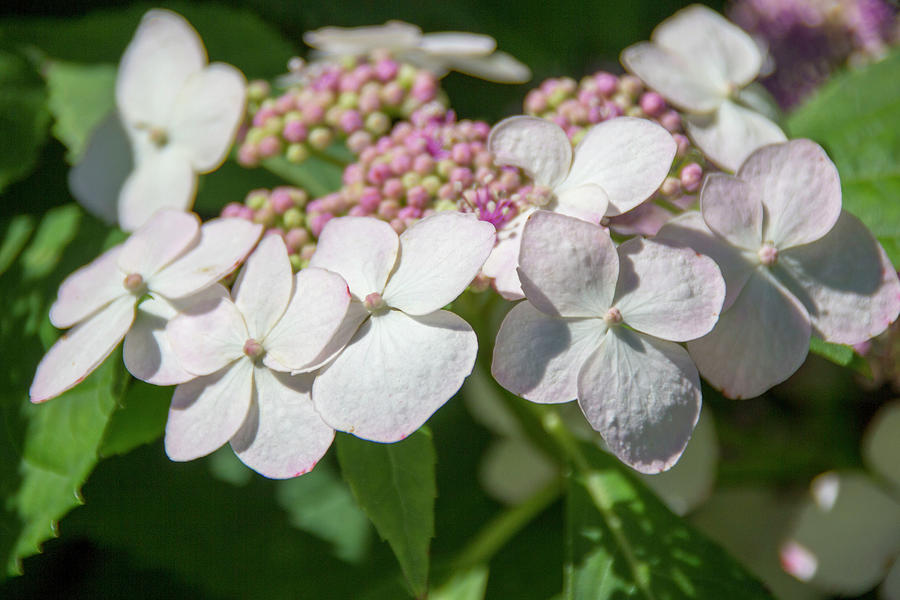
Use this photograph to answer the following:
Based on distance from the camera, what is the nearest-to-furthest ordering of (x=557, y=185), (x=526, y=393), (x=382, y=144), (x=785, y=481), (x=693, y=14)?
(x=526, y=393) < (x=557, y=185) < (x=382, y=144) < (x=693, y=14) < (x=785, y=481)

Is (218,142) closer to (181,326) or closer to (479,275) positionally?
(181,326)

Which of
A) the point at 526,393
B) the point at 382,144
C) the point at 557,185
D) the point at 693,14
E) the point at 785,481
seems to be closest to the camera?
the point at 526,393

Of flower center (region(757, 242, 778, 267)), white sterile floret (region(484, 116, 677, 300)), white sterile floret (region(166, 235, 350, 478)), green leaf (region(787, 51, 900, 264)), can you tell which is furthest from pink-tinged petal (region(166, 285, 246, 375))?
green leaf (region(787, 51, 900, 264))

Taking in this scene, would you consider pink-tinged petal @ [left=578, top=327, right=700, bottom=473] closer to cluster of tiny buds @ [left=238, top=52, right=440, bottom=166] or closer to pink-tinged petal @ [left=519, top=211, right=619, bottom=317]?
pink-tinged petal @ [left=519, top=211, right=619, bottom=317]

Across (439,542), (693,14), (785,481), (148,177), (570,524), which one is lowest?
(439,542)

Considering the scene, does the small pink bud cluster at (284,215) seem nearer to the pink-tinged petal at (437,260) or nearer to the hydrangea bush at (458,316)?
the hydrangea bush at (458,316)

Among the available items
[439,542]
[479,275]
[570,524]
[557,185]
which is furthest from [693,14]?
[439,542]
